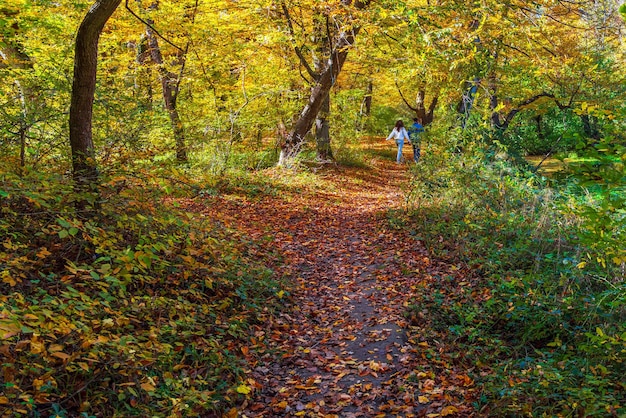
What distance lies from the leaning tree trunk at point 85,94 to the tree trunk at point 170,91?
5751 mm

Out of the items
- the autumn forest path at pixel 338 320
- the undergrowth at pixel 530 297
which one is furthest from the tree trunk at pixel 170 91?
the undergrowth at pixel 530 297

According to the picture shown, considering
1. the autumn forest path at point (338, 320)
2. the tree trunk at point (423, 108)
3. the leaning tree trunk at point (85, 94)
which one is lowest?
the autumn forest path at point (338, 320)

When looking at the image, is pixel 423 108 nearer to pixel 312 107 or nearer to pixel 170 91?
pixel 312 107

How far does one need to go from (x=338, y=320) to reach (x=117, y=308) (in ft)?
8.29

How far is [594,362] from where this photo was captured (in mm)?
3926

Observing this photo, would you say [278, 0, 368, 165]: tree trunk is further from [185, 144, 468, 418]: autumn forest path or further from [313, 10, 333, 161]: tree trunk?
[185, 144, 468, 418]: autumn forest path

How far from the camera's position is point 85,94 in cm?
538

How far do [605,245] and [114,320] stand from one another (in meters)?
3.85

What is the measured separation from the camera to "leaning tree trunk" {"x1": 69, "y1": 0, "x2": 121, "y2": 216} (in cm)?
509

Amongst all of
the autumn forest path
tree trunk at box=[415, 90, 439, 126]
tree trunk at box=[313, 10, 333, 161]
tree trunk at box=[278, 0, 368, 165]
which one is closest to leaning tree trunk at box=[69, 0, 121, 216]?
the autumn forest path

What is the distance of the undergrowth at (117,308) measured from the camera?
10.5 ft

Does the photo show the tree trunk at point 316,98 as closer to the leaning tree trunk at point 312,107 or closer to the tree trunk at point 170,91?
the leaning tree trunk at point 312,107

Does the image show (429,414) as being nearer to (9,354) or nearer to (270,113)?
(9,354)

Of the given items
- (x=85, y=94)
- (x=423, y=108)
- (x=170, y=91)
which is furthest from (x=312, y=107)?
(x=423, y=108)
